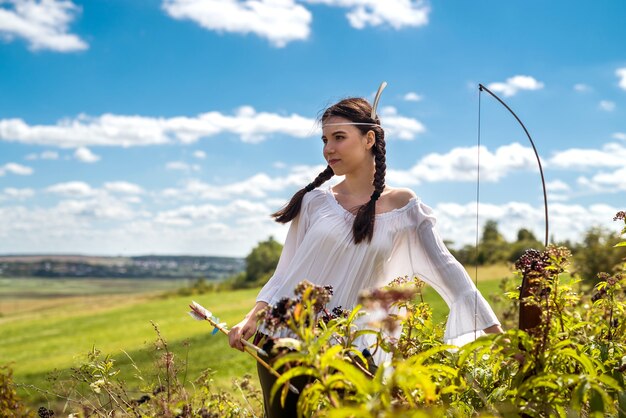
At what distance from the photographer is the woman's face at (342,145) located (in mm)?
3270

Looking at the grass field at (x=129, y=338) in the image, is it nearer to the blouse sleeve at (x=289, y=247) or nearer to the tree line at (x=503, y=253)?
the tree line at (x=503, y=253)

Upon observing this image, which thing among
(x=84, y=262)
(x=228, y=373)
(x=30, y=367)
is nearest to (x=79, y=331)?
(x=30, y=367)

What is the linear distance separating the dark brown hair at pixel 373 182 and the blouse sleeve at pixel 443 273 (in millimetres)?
196

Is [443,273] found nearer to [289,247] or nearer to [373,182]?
[373,182]

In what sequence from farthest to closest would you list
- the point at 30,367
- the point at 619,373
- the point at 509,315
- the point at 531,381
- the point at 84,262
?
the point at 84,262 < the point at 30,367 < the point at 509,315 < the point at 619,373 < the point at 531,381

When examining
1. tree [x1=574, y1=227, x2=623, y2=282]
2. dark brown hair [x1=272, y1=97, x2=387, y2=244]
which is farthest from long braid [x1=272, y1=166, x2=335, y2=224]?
tree [x1=574, y1=227, x2=623, y2=282]

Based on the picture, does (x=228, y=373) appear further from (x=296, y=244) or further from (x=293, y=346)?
(x=293, y=346)

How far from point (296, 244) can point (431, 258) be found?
77 centimetres

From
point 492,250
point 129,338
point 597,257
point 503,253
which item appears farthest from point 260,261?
point 597,257

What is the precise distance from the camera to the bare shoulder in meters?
3.25

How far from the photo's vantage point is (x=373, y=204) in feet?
10.5

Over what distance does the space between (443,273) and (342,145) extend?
822 millimetres

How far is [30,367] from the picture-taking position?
1938cm

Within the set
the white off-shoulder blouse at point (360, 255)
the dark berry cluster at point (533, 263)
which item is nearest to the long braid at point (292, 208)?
the white off-shoulder blouse at point (360, 255)
